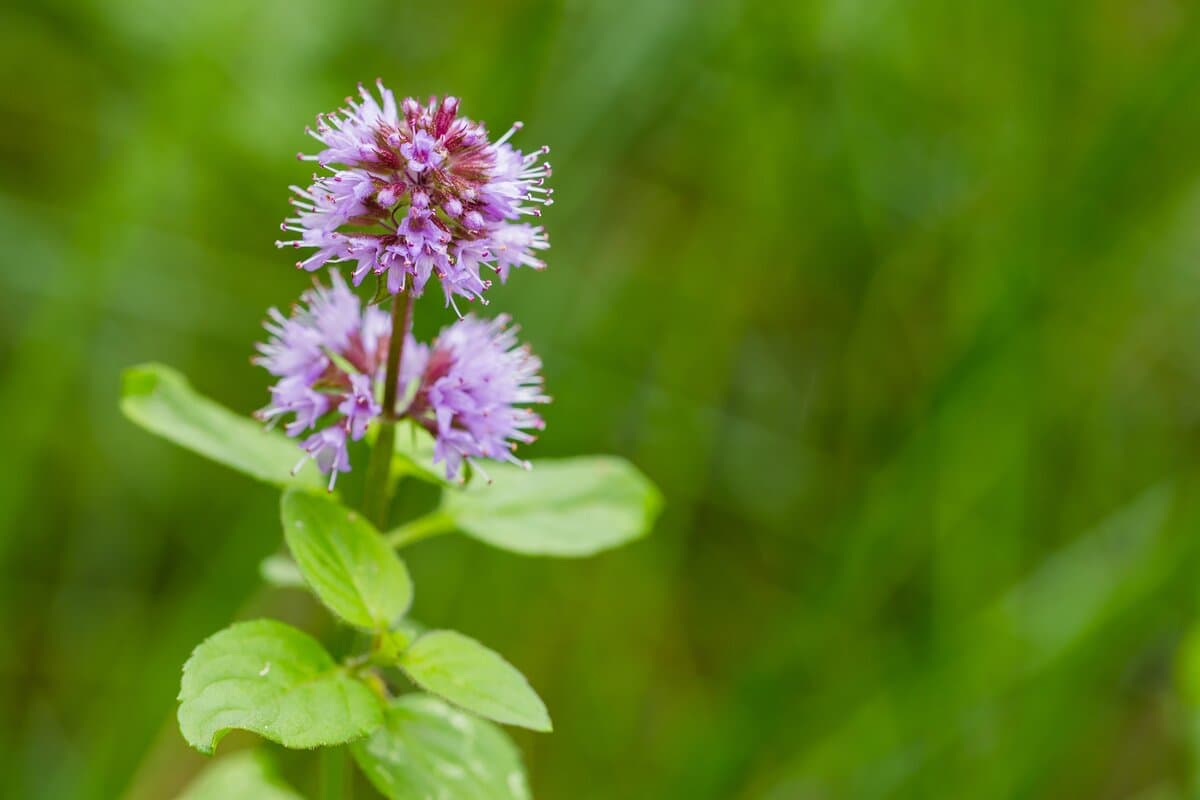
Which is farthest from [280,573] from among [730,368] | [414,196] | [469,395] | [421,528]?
[730,368]

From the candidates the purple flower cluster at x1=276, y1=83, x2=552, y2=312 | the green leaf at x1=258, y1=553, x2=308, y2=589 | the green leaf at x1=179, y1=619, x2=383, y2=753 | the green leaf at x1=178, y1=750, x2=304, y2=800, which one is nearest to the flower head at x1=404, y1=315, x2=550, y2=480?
the purple flower cluster at x1=276, y1=83, x2=552, y2=312

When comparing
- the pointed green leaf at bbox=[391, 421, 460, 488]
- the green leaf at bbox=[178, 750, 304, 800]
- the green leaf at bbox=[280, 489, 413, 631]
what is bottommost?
the green leaf at bbox=[178, 750, 304, 800]

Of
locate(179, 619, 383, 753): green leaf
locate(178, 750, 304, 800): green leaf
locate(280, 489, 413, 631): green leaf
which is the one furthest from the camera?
locate(178, 750, 304, 800): green leaf

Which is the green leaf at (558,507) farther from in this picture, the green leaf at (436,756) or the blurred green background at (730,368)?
the blurred green background at (730,368)

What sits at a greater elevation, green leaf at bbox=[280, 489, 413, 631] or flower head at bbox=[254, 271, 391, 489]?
flower head at bbox=[254, 271, 391, 489]

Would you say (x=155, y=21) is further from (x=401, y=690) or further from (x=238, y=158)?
(x=401, y=690)

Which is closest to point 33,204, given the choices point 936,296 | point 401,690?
point 401,690

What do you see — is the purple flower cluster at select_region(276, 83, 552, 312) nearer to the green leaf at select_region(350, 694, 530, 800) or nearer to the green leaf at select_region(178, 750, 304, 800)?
the green leaf at select_region(350, 694, 530, 800)
